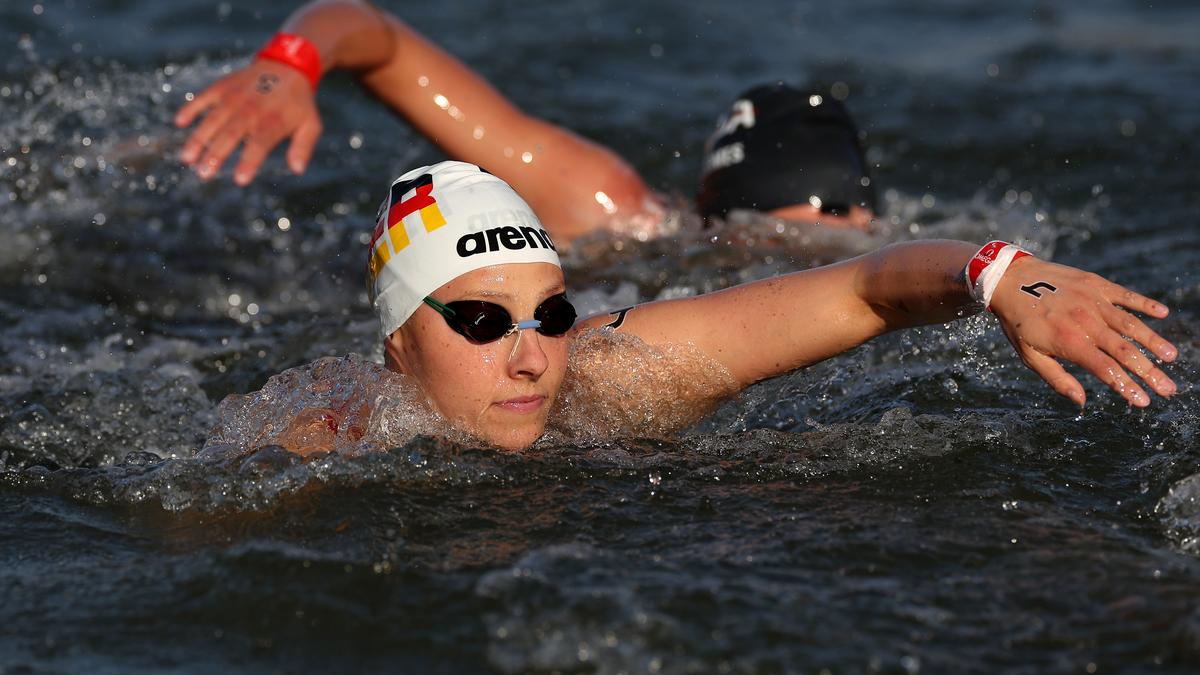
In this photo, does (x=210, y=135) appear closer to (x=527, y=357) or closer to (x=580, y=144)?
(x=527, y=357)

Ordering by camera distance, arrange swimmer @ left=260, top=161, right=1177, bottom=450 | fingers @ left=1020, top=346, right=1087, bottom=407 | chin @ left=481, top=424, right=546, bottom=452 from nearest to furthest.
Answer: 1. fingers @ left=1020, top=346, right=1087, bottom=407
2. swimmer @ left=260, top=161, right=1177, bottom=450
3. chin @ left=481, top=424, right=546, bottom=452

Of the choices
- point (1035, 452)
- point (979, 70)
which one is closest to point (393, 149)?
point (979, 70)

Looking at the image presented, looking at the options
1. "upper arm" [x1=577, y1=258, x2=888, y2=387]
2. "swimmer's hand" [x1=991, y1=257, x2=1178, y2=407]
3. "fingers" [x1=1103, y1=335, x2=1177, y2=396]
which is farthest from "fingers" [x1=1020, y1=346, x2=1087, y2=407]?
"upper arm" [x1=577, y1=258, x2=888, y2=387]

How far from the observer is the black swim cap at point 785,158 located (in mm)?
6211

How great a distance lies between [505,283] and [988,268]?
127 centimetres

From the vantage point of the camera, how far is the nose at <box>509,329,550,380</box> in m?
3.78

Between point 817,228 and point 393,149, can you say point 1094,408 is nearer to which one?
point 817,228

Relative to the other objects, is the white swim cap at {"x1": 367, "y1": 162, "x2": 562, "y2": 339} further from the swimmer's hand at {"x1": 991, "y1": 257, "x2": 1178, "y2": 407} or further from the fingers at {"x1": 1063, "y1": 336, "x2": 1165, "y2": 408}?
the fingers at {"x1": 1063, "y1": 336, "x2": 1165, "y2": 408}

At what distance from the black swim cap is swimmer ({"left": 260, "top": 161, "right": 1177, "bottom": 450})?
211 centimetres

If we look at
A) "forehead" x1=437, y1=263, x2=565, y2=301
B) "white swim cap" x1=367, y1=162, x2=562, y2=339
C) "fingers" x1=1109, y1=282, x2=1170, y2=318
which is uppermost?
"white swim cap" x1=367, y1=162, x2=562, y2=339

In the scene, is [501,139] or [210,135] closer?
[210,135]

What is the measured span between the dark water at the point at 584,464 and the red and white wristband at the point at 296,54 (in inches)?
42.2

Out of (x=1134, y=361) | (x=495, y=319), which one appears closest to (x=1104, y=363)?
(x=1134, y=361)

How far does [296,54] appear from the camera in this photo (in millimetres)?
5234
